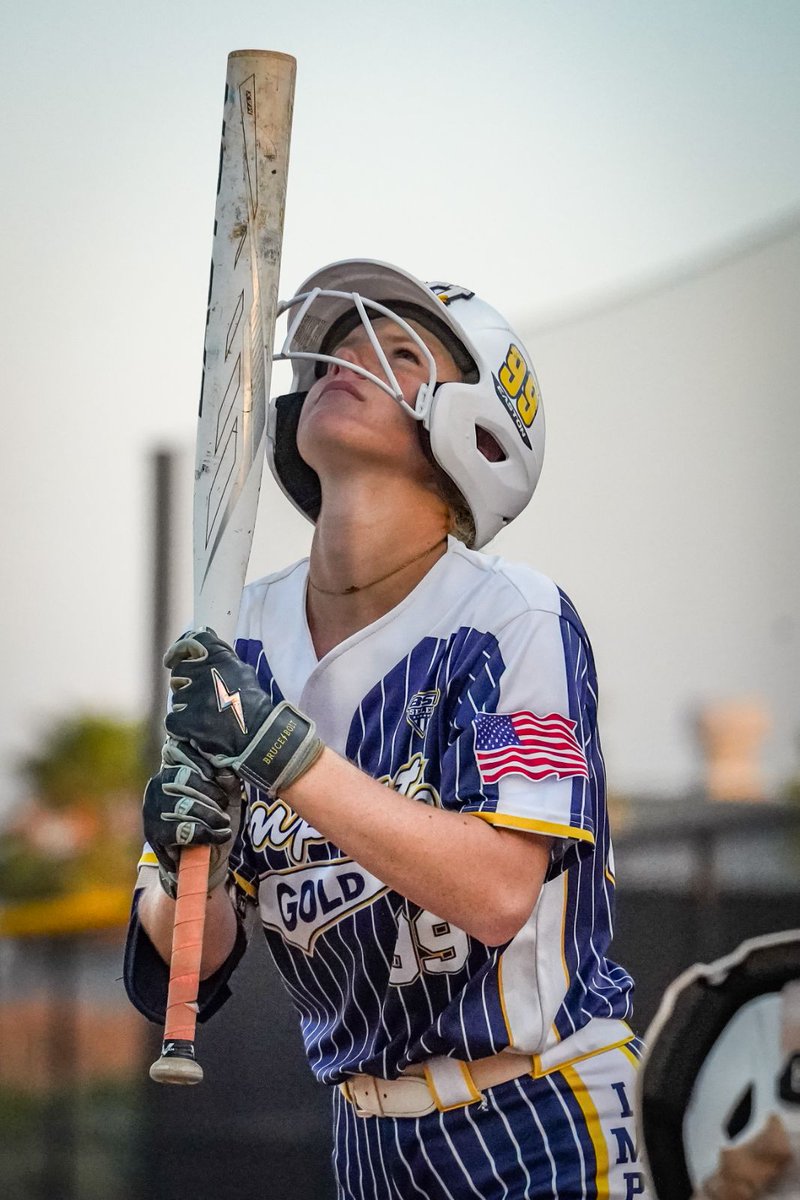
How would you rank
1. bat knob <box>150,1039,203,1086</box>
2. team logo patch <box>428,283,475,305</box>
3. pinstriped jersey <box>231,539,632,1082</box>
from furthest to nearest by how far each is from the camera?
team logo patch <box>428,283,475,305</box> < pinstriped jersey <box>231,539,632,1082</box> < bat knob <box>150,1039,203,1086</box>

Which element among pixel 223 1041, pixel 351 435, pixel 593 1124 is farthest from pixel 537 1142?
pixel 223 1041

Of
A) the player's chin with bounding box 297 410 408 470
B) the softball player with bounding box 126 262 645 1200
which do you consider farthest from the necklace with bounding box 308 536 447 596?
the player's chin with bounding box 297 410 408 470

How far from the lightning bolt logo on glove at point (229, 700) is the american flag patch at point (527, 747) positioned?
0.31 m

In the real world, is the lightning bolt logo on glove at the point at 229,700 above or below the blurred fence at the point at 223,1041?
above

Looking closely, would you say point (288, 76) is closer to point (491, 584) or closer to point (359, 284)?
point (359, 284)

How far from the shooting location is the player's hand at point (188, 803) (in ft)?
5.75

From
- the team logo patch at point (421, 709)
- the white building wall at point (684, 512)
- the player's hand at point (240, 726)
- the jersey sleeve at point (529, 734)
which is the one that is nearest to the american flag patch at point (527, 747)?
the jersey sleeve at point (529, 734)

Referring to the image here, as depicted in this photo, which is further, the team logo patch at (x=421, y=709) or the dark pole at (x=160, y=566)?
the dark pole at (x=160, y=566)

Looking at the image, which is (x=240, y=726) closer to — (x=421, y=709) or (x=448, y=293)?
(x=421, y=709)

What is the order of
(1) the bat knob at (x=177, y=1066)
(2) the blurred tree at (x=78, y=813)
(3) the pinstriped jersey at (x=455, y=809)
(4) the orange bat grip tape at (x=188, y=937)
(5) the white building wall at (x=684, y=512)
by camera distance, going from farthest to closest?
(5) the white building wall at (x=684, y=512), (2) the blurred tree at (x=78, y=813), (3) the pinstriped jersey at (x=455, y=809), (4) the orange bat grip tape at (x=188, y=937), (1) the bat knob at (x=177, y=1066)

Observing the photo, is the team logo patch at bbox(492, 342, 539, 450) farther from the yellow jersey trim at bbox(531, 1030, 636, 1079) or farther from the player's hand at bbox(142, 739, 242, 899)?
the yellow jersey trim at bbox(531, 1030, 636, 1079)

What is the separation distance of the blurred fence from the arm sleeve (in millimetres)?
1373

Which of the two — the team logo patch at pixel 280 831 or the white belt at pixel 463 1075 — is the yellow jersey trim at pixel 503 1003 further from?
the team logo patch at pixel 280 831

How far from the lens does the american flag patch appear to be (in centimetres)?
189
